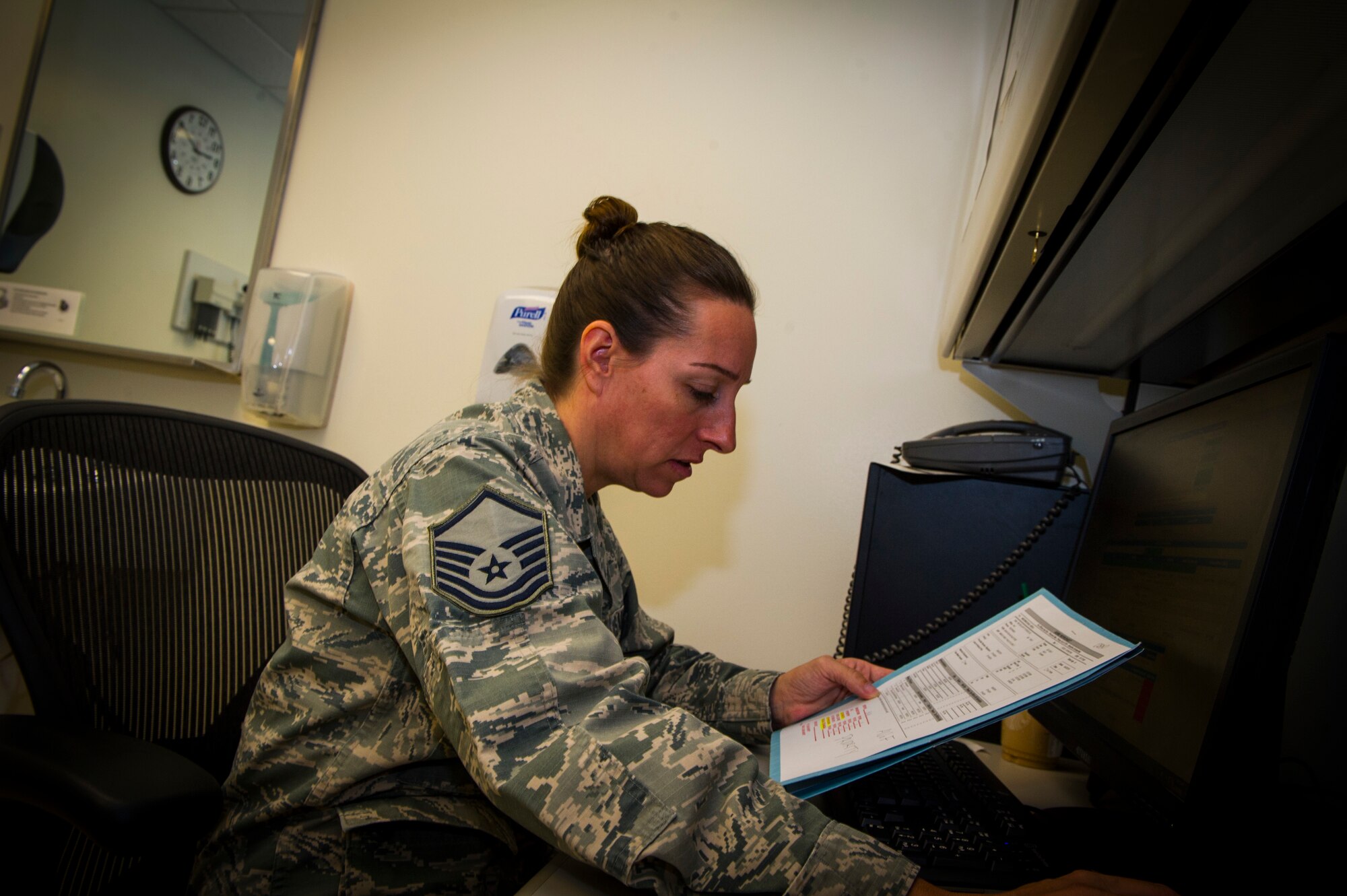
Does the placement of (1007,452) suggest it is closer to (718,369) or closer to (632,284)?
(718,369)

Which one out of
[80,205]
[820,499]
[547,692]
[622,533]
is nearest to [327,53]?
[80,205]

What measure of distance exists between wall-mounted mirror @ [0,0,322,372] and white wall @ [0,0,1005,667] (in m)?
0.10

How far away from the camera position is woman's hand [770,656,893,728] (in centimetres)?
91

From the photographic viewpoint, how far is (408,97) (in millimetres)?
1693

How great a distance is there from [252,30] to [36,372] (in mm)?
959

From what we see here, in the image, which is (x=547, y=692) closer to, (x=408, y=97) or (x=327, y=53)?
(x=408, y=97)

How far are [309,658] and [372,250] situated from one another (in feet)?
3.80

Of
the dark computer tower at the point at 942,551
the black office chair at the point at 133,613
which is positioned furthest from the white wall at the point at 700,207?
the black office chair at the point at 133,613

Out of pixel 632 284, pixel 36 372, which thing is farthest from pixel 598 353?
pixel 36 372

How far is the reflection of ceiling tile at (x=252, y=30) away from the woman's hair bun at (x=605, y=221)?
121 centimetres

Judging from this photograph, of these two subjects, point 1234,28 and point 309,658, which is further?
point 309,658

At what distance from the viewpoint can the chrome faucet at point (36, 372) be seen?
5.24 feet

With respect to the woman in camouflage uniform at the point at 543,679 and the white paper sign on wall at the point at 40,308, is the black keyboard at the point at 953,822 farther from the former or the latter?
the white paper sign on wall at the point at 40,308

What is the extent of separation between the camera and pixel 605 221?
40.1 inches
